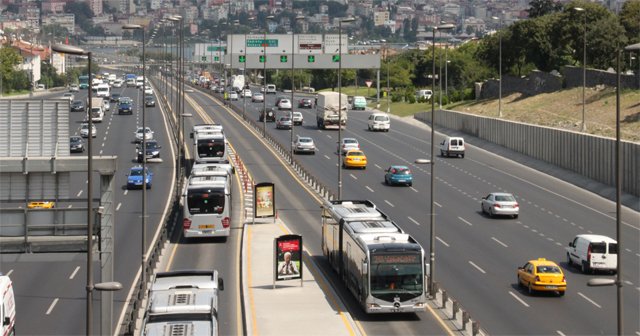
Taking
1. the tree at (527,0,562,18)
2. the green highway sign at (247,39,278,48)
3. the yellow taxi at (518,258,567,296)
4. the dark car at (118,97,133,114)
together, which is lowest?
the yellow taxi at (518,258,567,296)

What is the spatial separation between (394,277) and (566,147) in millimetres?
44927

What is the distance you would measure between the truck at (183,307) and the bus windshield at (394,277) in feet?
18.6

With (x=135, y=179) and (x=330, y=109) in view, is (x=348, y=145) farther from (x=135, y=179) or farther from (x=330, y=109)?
(x=135, y=179)

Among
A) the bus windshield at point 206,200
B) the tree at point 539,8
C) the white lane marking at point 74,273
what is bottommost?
the white lane marking at point 74,273

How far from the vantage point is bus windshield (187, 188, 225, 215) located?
5391cm

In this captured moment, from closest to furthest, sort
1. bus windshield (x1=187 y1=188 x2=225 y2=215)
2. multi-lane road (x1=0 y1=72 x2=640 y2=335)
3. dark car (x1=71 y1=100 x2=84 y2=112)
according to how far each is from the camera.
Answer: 1. multi-lane road (x1=0 y1=72 x2=640 y2=335)
2. bus windshield (x1=187 y1=188 x2=225 y2=215)
3. dark car (x1=71 y1=100 x2=84 y2=112)

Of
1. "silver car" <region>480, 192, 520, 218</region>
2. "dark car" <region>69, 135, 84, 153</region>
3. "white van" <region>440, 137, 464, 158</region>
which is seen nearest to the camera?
"silver car" <region>480, 192, 520, 218</region>

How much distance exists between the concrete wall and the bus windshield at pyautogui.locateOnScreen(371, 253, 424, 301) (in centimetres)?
3305

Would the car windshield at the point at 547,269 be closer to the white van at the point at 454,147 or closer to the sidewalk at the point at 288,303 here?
the sidewalk at the point at 288,303

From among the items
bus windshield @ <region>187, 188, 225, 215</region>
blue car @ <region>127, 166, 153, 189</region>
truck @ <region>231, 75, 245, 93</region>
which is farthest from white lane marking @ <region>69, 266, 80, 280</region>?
truck @ <region>231, 75, 245, 93</region>

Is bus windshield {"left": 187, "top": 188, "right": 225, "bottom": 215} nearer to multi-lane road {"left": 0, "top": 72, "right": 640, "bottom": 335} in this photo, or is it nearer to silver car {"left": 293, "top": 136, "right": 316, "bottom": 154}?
multi-lane road {"left": 0, "top": 72, "right": 640, "bottom": 335}

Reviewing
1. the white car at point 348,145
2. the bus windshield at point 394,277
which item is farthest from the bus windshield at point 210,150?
the bus windshield at point 394,277

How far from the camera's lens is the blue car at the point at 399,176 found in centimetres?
7531

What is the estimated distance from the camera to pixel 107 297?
1359 inches
